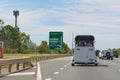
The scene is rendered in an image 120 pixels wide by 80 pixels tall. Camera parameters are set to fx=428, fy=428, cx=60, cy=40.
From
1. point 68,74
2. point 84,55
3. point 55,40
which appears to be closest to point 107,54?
point 55,40

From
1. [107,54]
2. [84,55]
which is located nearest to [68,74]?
[84,55]

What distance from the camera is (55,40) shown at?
2394 inches

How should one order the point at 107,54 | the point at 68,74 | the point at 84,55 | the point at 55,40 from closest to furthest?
the point at 68,74 < the point at 84,55 < the point at 55,40 < the point at 107,54

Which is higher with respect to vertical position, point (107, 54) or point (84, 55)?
point (107, 54)

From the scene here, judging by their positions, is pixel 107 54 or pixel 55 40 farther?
pixel 107 54

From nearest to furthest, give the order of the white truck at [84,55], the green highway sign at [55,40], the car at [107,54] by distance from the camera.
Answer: the white truck at [84,55]
the green highway sign at [55,40]
the car at [107,54]

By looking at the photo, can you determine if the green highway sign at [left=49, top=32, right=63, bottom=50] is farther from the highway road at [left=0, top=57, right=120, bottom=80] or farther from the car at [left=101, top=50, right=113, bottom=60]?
the highway road at [left=0, top=57, right=120, bottom=80]

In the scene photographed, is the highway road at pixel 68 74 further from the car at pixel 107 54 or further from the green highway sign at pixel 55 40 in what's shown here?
the car at pixel 107 54

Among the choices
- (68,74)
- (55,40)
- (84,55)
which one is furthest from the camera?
(55,40)

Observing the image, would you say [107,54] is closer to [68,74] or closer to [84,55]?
[84,55]

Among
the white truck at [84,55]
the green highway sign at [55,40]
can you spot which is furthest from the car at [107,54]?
the white truck at [84,55]

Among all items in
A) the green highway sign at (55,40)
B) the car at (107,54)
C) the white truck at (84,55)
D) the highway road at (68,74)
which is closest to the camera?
the highway road at (68,74)

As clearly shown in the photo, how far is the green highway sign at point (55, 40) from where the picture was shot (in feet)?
198

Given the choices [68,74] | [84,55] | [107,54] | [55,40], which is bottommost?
[68,74]
